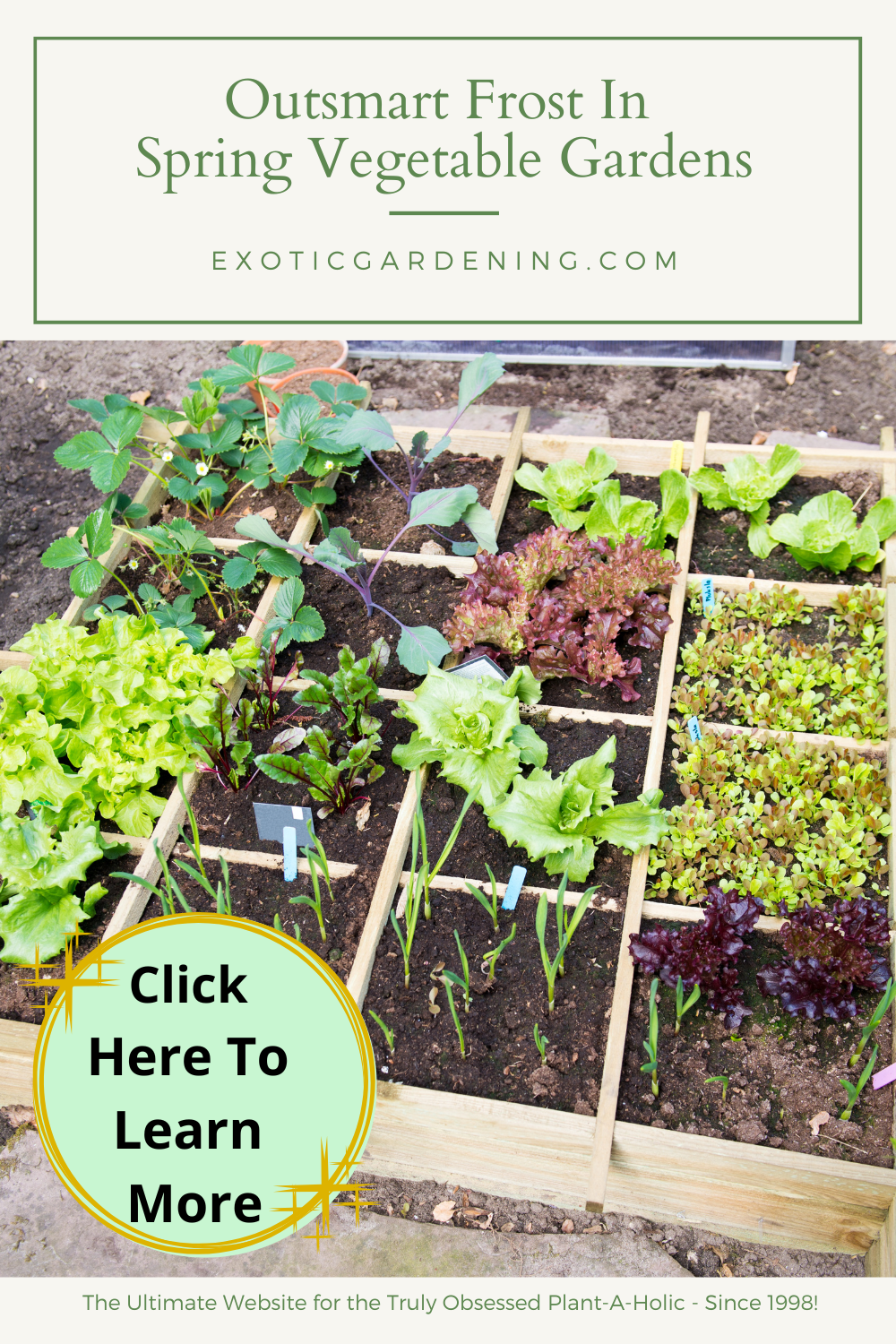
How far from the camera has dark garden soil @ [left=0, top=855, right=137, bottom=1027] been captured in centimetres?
251

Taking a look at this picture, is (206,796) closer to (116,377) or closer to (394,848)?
(394,848)

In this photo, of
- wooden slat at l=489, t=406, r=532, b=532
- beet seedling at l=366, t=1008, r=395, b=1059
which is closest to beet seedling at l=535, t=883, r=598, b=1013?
beet seedling at l=366, t=1008, r=395, b=1059

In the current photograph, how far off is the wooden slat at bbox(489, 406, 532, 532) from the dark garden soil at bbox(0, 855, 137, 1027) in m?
1.62

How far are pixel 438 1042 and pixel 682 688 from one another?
1.25m

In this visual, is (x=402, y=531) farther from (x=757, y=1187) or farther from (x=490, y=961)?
(x=757, y=1187)

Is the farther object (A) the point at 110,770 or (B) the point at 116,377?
(B) the point at 116,377

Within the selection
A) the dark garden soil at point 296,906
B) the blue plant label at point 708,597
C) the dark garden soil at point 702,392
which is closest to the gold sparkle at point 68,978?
the dark garden soil at point 296,906

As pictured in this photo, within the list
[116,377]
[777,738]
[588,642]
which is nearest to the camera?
[777,738]

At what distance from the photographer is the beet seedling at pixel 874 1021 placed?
212 cm

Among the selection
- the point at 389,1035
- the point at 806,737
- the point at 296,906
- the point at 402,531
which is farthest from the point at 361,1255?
the point at 402,531

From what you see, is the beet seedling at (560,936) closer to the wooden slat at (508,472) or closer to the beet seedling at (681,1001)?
the beet seedling at (681,1001)

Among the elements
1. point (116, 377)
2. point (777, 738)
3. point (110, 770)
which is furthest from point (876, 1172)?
point (116, 377)

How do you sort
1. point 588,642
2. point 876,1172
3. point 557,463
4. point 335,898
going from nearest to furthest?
point 876,1172
point 335,898
point 588,642
point 557,463

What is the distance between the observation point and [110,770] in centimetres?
273
